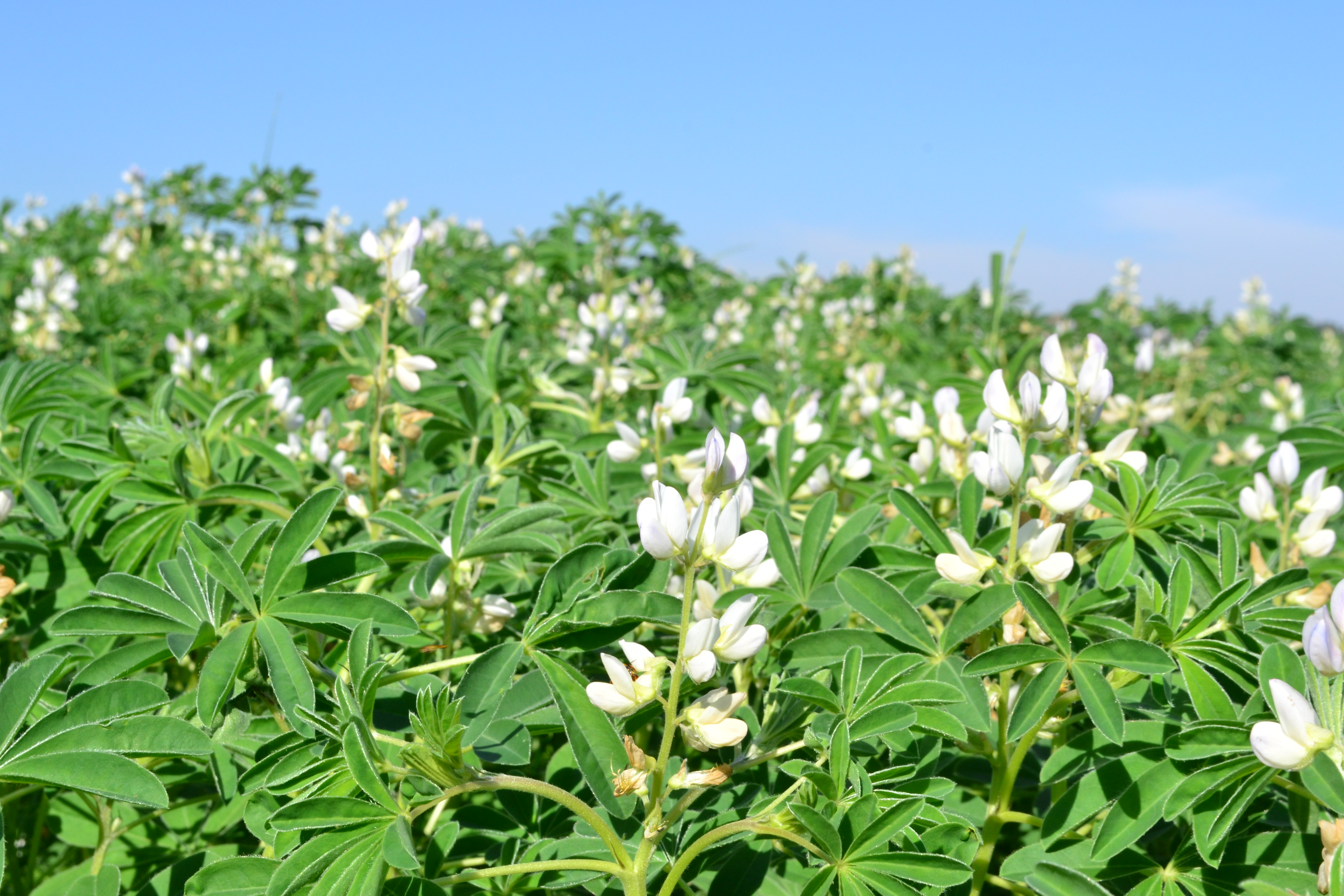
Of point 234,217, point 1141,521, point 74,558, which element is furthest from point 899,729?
point 234,217

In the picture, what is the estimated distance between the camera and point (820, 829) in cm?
121

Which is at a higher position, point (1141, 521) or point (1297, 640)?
point (1141, 521)

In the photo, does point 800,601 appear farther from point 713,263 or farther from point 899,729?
point 713,263

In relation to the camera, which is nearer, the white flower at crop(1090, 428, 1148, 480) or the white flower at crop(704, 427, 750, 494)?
the white flower at crop(704, 427, 750, 494)

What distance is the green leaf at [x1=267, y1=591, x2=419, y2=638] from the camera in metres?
1.46

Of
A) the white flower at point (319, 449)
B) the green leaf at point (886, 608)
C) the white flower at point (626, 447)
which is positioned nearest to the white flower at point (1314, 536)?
the green leaf at point (886, 608)

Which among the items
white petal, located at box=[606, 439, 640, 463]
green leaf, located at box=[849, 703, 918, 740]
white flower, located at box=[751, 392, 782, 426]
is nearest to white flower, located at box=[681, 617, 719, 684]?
green leaf, located at box=[849, 703, 918, 740]

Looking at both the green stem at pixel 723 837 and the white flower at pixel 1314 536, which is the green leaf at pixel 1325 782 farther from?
the white flower at pixel 1314 536

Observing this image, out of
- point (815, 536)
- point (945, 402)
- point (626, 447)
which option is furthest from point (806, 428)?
point (815, 536)

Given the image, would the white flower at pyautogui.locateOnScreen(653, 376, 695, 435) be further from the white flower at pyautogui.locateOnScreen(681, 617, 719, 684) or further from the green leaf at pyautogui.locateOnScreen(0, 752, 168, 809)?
the green leaf at pyautogui.locateOnScreen(0, 752, 168, 809)

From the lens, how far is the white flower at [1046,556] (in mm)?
1465

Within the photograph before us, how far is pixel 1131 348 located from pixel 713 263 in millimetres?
3924

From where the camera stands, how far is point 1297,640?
162cm

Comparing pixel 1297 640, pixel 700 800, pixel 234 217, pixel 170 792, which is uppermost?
pixel 234 217
